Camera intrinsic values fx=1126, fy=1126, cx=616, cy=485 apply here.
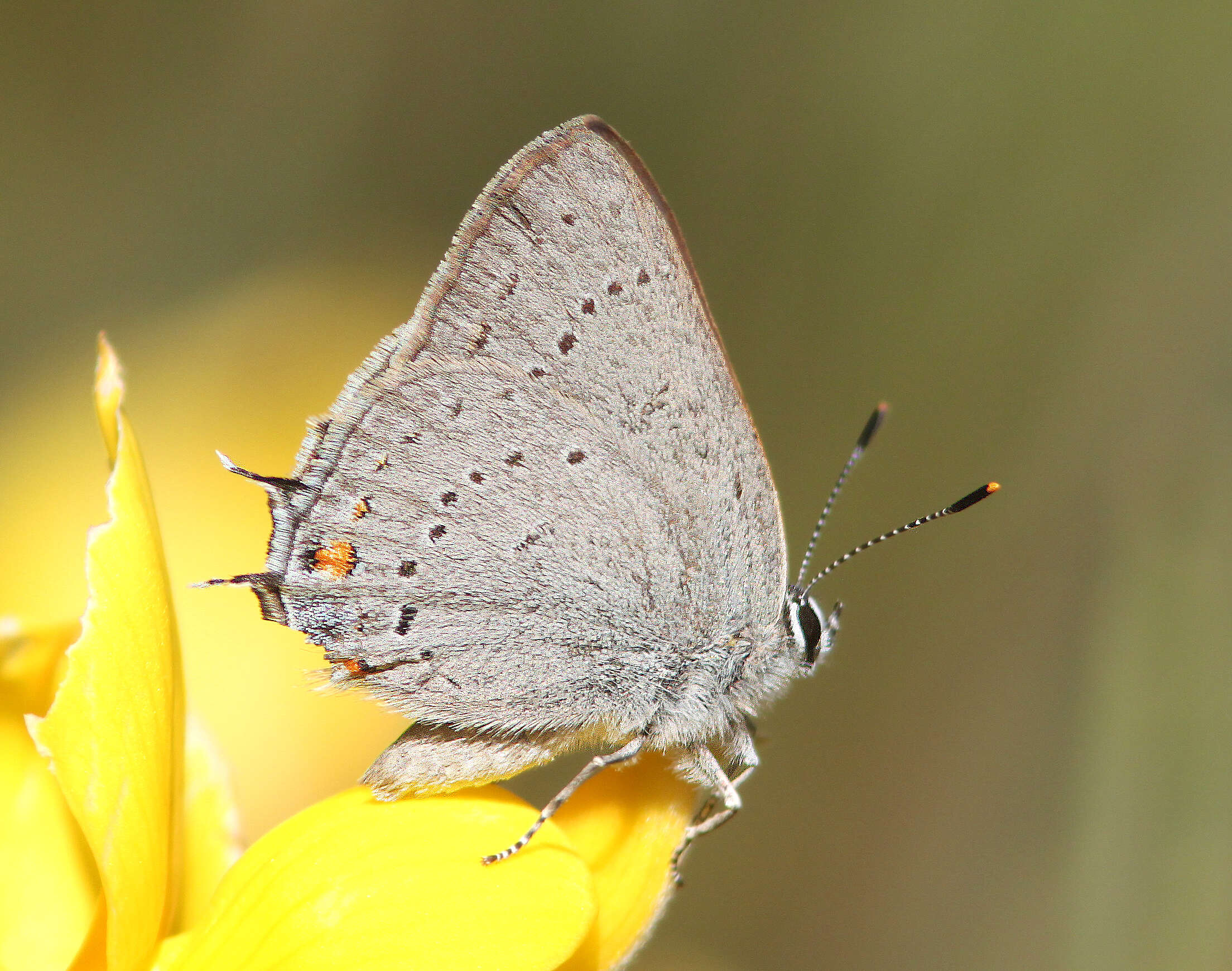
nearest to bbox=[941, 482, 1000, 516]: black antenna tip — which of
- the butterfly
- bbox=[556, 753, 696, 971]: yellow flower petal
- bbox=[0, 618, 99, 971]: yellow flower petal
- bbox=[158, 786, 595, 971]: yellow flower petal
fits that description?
the butterfly

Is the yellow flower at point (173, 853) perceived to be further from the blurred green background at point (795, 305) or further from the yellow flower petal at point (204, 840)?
the blurred green background at point (795, 305)

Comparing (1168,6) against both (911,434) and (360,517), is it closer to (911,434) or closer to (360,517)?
(911,434)

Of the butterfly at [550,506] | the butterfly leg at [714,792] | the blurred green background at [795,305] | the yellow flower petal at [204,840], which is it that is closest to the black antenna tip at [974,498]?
the butterfly at [550,506]

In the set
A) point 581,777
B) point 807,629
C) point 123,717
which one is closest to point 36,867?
point 123,717

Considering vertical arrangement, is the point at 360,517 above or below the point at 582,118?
below

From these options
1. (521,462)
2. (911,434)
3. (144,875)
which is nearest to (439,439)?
(521,462)
